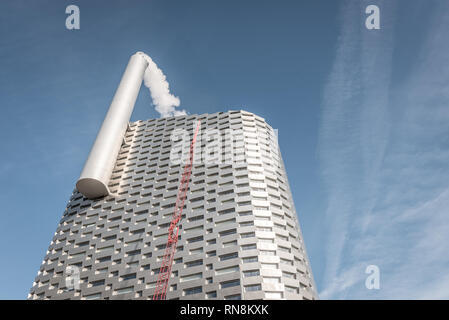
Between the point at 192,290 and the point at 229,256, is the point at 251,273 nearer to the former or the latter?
the point at 229,256

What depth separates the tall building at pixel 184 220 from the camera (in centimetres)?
4256

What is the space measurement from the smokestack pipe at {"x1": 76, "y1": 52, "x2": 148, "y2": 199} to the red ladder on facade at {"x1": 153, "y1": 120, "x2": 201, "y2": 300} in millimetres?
13931

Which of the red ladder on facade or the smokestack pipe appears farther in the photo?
the smokestack pipe

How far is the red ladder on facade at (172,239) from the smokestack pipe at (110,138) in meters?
13.9

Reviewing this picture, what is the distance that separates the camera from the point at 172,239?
159 ft

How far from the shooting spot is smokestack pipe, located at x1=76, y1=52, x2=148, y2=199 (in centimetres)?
5841

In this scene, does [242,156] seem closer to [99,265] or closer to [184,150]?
[184,150]

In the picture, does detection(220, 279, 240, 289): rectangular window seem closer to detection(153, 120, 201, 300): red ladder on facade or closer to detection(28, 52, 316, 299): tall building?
detection(28, 52, 316, 299): tall building

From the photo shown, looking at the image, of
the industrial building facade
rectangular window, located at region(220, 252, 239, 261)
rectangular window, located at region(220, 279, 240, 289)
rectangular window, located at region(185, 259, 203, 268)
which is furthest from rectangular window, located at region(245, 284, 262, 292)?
rectangular window, located at region(185, 259, 203, 268)

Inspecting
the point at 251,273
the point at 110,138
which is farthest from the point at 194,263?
the point at 110,138

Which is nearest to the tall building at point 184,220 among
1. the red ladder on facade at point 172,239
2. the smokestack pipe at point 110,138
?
the smokestack pipe at point 110,138
